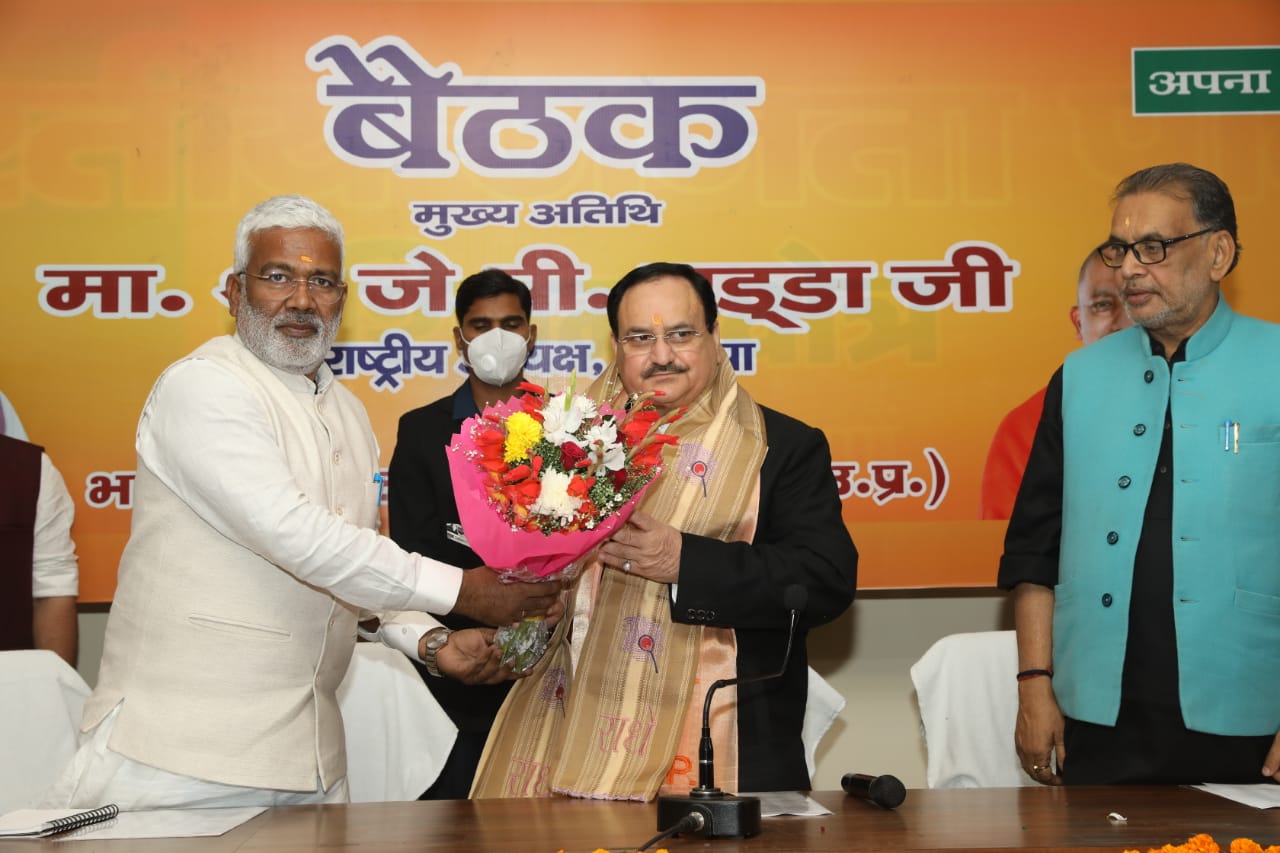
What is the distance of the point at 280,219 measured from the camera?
2717mm

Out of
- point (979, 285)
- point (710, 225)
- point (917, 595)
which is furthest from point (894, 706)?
point (710, 225)

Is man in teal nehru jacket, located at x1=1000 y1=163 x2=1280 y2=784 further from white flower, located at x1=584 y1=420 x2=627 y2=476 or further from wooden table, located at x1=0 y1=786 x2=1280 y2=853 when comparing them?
white flower, located at x1=584 y1=420 x2=627 y2=476

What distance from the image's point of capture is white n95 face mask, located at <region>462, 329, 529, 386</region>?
388 centimetres

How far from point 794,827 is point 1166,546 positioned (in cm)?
123

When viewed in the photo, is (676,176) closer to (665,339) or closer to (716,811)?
(665,339)

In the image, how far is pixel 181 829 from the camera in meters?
2.17

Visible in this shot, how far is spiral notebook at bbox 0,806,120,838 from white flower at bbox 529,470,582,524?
955 mm

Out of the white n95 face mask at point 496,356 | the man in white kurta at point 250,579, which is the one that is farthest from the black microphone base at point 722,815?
the white n95 face mask at point 496,356

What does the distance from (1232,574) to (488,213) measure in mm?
2702

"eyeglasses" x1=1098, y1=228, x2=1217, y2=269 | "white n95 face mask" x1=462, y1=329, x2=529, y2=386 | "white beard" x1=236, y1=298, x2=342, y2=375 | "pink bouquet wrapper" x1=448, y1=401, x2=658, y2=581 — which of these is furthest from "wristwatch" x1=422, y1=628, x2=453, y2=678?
"eyeglasses" x1=1098, y1=228, x2=1217, y2=269

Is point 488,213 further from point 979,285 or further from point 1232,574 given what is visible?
point 1232,574

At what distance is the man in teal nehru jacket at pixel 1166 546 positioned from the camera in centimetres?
278

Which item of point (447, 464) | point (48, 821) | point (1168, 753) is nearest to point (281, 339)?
point (447, 464)

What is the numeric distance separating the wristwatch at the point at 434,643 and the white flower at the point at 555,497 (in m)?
0.72
